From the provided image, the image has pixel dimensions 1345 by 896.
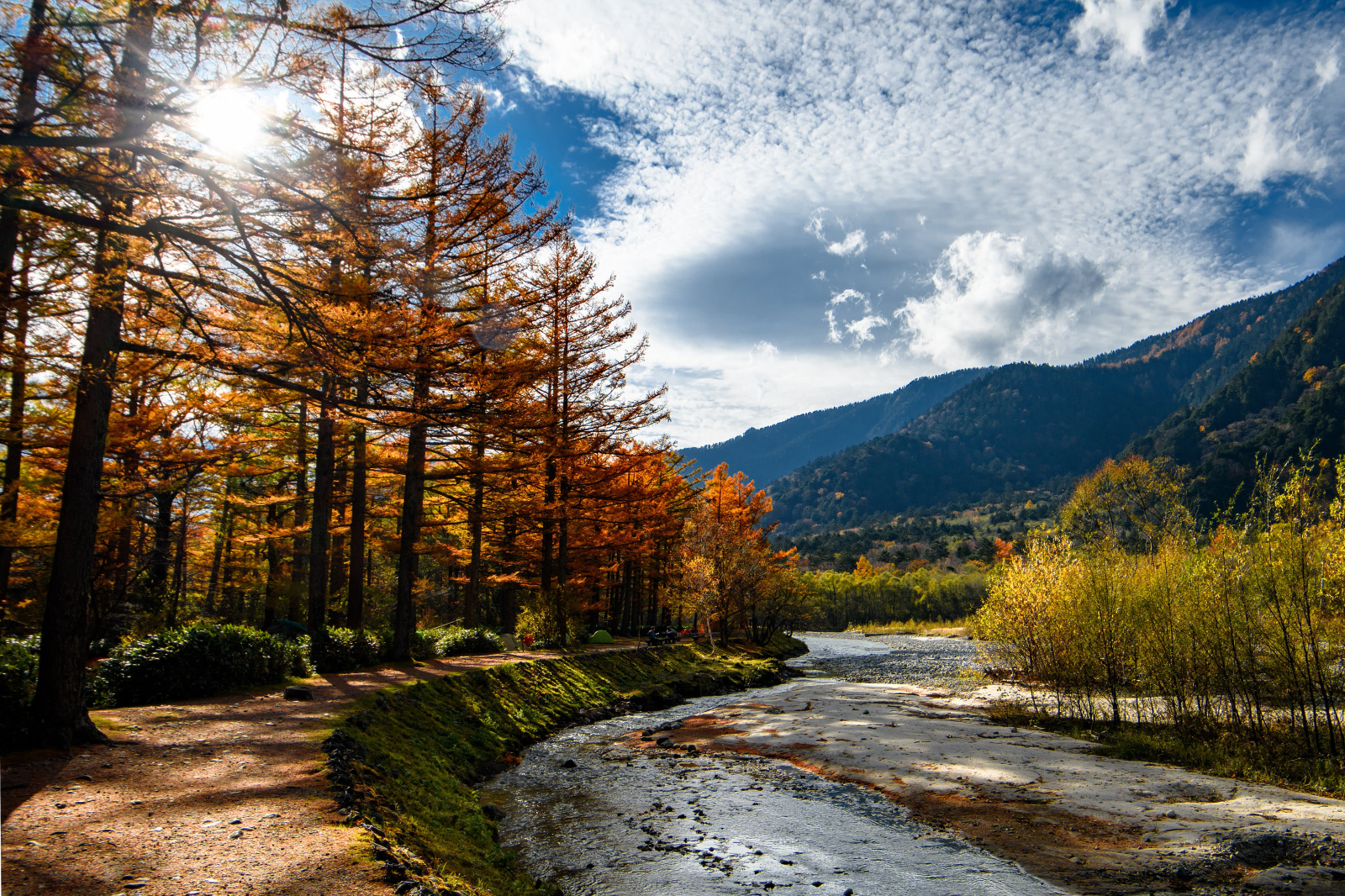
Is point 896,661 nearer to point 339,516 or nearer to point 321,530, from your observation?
point 339,516

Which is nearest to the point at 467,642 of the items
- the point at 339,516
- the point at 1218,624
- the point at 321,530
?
the point at 321,530

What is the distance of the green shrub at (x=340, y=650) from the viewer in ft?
47.4

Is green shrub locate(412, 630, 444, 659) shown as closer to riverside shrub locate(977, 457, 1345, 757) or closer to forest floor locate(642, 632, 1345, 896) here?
forest floor locate(642, 632, 1345, 896)

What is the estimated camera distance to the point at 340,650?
48.3ft

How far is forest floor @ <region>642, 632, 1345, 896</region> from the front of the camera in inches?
276

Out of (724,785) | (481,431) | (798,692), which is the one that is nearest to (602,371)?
(481,431)

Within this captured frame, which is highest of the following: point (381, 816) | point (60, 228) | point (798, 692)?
A: point (60, 228)

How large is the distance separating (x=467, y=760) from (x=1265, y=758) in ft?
49.6

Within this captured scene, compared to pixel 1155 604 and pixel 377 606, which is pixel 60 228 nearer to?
pixel 1155 604

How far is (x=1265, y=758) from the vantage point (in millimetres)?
11773

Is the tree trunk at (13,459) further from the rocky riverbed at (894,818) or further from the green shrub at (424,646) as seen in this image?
the rocky riverbed at (894,818)

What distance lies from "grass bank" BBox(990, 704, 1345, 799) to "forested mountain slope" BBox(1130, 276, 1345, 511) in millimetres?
113458

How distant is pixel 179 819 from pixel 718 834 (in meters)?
6.24

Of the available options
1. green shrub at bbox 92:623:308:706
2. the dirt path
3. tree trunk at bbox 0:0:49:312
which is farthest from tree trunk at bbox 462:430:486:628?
tree trunk at bbox 0:0:49:312
